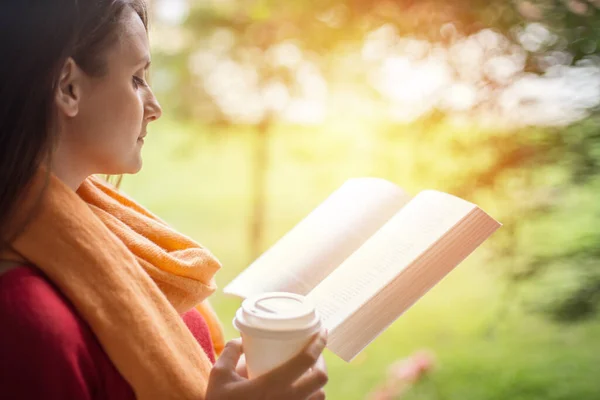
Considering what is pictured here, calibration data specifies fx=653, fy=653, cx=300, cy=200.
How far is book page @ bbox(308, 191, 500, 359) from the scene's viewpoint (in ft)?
2.15

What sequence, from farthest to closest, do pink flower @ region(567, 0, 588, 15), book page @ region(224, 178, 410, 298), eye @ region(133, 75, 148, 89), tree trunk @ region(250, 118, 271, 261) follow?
tree trunk @ region(250, 118, 271, 261) → pink flower @ region(567, 0, 588, 15) → book page @ region(224, 178, 410, 298) → eye @ region(133, 75, 148, 89)

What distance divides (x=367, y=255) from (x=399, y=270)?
2.9 inches

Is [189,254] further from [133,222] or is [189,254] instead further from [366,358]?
[366,358]

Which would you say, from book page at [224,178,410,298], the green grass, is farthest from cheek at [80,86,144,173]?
the green grass

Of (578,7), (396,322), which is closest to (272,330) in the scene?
(578,7)

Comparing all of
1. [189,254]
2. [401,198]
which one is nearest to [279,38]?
[401,198]

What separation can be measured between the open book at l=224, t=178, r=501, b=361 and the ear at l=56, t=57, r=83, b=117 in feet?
0.98

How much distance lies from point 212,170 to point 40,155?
2095mm

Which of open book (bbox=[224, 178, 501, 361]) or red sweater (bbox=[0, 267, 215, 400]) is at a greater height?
red sweater (bbox=[0, 267, 215, 400])

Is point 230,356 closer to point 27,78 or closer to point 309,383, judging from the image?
point 309,383

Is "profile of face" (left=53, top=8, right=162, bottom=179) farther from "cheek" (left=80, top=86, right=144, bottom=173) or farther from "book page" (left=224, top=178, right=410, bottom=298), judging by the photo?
"book page" (left=224, top=178, right=410, bottom=298)

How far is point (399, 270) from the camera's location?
0.67 meters

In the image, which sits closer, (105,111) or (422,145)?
(105,111)

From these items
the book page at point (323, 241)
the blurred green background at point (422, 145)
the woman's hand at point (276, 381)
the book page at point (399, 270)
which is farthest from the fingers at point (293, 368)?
the blurred green background at point (422, 145)
